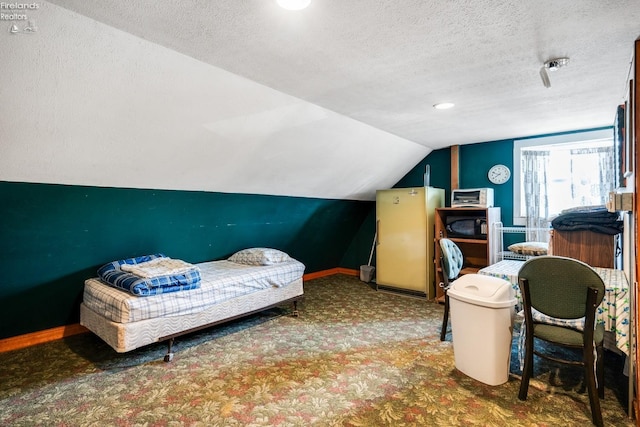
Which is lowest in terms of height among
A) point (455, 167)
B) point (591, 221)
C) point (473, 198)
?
point (591, 221)

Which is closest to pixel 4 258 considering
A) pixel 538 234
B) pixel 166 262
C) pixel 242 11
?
Result: pixel 166 262

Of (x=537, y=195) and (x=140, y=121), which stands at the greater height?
(x=140, y=121)

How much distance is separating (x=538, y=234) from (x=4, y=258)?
585 cm

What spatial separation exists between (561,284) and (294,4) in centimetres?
224

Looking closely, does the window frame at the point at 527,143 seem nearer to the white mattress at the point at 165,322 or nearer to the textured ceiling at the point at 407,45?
the textured ceiling at the point at 407,45

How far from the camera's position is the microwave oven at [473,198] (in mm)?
4348

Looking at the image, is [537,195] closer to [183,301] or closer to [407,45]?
[407,45]

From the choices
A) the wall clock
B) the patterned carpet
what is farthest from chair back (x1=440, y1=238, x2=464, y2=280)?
the wall clock

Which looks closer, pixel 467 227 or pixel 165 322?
pixel 165 322

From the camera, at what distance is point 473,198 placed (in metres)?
4.43

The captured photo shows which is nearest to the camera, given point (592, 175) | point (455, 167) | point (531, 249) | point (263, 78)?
point (263, 78)

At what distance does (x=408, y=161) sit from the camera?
5395 millimetres

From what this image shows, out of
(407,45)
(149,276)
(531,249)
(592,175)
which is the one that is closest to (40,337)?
(149,276)

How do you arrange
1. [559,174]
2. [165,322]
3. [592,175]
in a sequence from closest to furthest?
[165,322] → [592,175] → [559,174]
